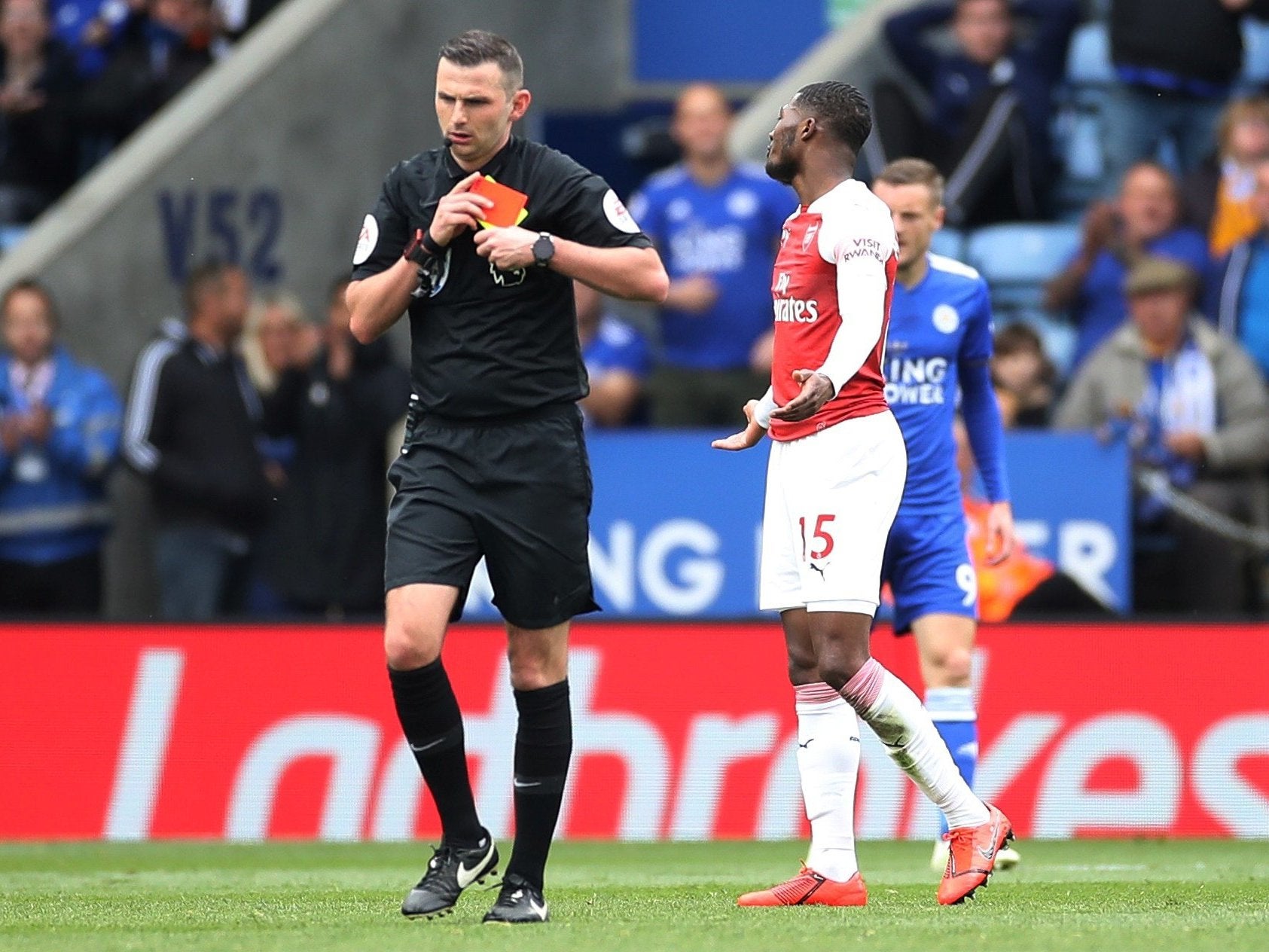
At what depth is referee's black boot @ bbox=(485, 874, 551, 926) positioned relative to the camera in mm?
5938

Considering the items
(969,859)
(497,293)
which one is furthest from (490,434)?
(969,859)

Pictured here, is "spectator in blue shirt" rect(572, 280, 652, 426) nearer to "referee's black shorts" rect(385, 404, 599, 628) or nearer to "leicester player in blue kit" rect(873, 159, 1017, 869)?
"leicester player in blue kit" rect(873, 159, 1017, 869)

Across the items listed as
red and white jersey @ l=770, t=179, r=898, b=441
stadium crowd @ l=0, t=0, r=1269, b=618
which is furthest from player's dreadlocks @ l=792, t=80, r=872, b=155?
stadium crowd @ l=0, t=0, r=1269, b=618

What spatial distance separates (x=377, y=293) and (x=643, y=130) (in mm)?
9257

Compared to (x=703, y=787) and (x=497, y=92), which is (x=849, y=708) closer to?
(x=497, y=92)

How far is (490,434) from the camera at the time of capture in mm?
6098

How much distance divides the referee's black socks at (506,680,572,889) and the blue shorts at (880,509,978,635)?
6.64 feet

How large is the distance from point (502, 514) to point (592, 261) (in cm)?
70

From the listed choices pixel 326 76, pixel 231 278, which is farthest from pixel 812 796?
pixel 326 76

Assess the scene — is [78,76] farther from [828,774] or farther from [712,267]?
[828,774]

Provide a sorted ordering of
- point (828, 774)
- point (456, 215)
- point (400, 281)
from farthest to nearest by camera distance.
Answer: point (828, 774)
point (400, 281)
point (456, 215)

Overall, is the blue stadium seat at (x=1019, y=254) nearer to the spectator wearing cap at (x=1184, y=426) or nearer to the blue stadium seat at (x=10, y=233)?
the spectator wearing cap at (x=1184, y=426)

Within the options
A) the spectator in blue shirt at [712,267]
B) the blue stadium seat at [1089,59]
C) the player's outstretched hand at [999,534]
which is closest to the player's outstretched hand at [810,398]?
the player's outstretched hand at [999,534]

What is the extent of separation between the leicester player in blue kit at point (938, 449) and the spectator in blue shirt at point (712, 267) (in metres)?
3.67
